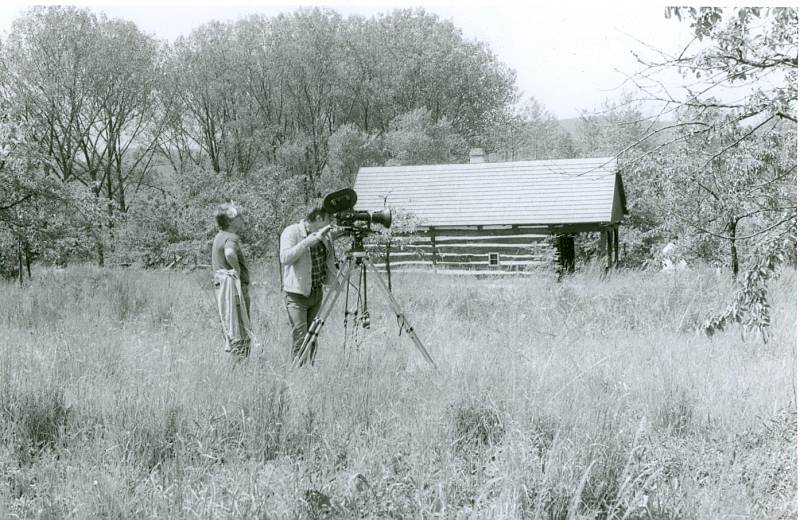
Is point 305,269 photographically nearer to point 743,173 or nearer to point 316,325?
point 316,325

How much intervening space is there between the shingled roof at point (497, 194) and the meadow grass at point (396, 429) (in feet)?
53.7

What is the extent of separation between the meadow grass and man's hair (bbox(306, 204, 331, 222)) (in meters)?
1.07

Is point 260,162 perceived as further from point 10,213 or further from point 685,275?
point 685,275

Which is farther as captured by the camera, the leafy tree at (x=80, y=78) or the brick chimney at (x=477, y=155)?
the brick chimney at (x=477, y=155)

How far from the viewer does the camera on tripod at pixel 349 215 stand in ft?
16.6

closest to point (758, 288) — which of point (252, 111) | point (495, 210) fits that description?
point (495, 210)

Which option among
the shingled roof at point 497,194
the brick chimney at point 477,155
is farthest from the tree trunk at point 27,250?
the brick chimney at point 477,155

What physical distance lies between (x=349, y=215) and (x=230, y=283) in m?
1.18

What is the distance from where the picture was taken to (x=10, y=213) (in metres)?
9.27

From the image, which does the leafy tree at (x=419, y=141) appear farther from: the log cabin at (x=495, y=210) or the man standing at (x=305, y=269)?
the man standing at (x=305, y=269)

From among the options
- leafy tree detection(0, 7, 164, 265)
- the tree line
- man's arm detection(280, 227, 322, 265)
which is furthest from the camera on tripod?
leafy tree detection(0, 7, 164, 265)

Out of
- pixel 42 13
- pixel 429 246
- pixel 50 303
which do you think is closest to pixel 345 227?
pixel 50 303

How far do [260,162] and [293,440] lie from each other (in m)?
33.6

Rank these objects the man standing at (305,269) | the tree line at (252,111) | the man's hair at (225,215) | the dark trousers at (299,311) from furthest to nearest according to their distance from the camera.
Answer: the tree line at (252,111) → the man's hair at (225,215) → the dark trousers at (299,311) → the man standing at (305,269)
